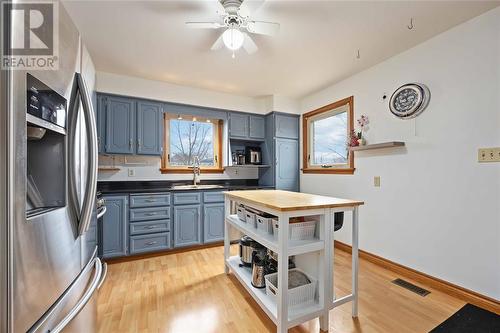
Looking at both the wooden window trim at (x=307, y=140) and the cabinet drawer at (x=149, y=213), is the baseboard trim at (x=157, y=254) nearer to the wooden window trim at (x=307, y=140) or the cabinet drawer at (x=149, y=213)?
the cabinet drawer at (x=149, y=213)

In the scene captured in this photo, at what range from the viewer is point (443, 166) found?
199cm

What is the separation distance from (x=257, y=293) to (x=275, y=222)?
1.95 ft

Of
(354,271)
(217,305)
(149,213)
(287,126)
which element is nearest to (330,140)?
(287,126)

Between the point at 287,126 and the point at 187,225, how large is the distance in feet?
7.79

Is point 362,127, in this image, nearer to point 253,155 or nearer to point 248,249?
point 253,155

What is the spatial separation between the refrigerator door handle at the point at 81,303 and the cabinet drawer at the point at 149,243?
163 centimetres

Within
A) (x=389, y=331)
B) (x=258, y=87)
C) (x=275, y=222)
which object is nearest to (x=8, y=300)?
(x=275, y=222)

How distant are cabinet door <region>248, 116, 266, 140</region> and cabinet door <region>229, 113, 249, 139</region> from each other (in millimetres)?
99

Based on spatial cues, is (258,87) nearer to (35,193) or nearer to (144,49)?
(144,49)

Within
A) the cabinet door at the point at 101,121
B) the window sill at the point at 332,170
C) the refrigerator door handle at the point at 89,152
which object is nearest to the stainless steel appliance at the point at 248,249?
the refrigerator door handle at the point at 89,152

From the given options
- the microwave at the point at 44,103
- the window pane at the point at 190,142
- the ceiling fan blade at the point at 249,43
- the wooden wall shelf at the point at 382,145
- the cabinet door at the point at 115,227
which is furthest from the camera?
the window pane at the point at 190,142

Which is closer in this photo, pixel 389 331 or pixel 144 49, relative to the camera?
pixel 389 331

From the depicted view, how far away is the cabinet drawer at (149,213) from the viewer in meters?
2.70

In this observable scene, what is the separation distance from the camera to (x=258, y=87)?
3.40 meters
